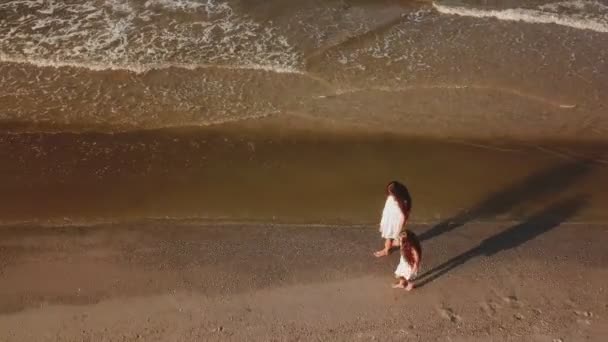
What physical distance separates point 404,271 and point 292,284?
1356 mm

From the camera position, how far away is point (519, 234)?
26.3ft

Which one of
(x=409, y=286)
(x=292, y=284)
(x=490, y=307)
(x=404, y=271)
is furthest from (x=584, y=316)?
(x=292, y=284)

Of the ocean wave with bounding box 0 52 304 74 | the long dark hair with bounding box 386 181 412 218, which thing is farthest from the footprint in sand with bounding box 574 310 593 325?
the ocean wave with bounding box 0 52 304 74

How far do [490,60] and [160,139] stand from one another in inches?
273

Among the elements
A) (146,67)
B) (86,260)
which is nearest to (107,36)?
(146,67)

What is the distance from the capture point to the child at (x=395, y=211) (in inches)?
267

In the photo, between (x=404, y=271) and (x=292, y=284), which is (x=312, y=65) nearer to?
(x=292, y=284)

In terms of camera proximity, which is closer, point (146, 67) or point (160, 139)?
point (160, 139)

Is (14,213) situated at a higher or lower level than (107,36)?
lower

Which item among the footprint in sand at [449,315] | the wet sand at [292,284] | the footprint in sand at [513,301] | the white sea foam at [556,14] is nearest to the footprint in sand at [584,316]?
the wet sand at [292,284]

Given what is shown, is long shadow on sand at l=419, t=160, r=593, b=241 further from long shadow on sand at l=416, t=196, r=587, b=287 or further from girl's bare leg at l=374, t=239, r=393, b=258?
girl's bare leg at l=374, t=239, r=393, b=258

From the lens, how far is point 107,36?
41.1 ft

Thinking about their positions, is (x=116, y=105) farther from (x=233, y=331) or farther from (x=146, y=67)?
(x=233, y=331)

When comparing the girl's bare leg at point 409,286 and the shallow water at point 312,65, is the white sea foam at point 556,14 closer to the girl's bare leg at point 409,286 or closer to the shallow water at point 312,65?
the shallow water at point 312,65
